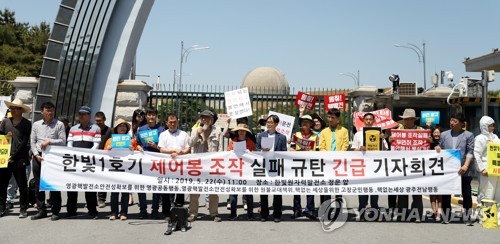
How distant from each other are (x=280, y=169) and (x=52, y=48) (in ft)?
27.0

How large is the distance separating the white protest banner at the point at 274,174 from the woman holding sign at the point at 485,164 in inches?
12.6

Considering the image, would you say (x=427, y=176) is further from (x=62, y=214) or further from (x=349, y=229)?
(x=62, y=214)

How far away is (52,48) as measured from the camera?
1215 centimetres

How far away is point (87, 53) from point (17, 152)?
551 centimetres

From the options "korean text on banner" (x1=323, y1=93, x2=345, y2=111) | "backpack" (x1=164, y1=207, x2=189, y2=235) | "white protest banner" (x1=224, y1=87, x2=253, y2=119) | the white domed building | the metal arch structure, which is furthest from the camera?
the white domed building

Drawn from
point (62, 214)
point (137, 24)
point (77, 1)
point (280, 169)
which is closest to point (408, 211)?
point (280, 169)

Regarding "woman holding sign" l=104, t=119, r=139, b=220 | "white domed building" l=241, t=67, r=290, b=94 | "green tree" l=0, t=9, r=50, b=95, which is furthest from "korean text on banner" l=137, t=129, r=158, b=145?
"white domed building" l=241, t=67, r=290, b=94

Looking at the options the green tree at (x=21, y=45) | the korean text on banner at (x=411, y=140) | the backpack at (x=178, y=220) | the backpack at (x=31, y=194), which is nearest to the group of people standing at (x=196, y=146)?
the korean text on banner at (x=411, y=140)

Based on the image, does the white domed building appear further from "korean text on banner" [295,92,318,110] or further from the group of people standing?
the group of people standing

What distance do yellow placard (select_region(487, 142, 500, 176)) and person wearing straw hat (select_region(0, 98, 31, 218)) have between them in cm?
726

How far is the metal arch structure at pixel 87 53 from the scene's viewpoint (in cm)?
1200

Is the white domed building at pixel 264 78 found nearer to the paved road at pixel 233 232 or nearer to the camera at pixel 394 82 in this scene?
the camera at pixel 394 82

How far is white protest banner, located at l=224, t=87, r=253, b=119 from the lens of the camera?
8.96 meters

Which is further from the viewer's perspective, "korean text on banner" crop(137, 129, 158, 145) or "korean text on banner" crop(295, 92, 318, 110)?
"korean text on banner" crop(295, 92, 318, 110)
